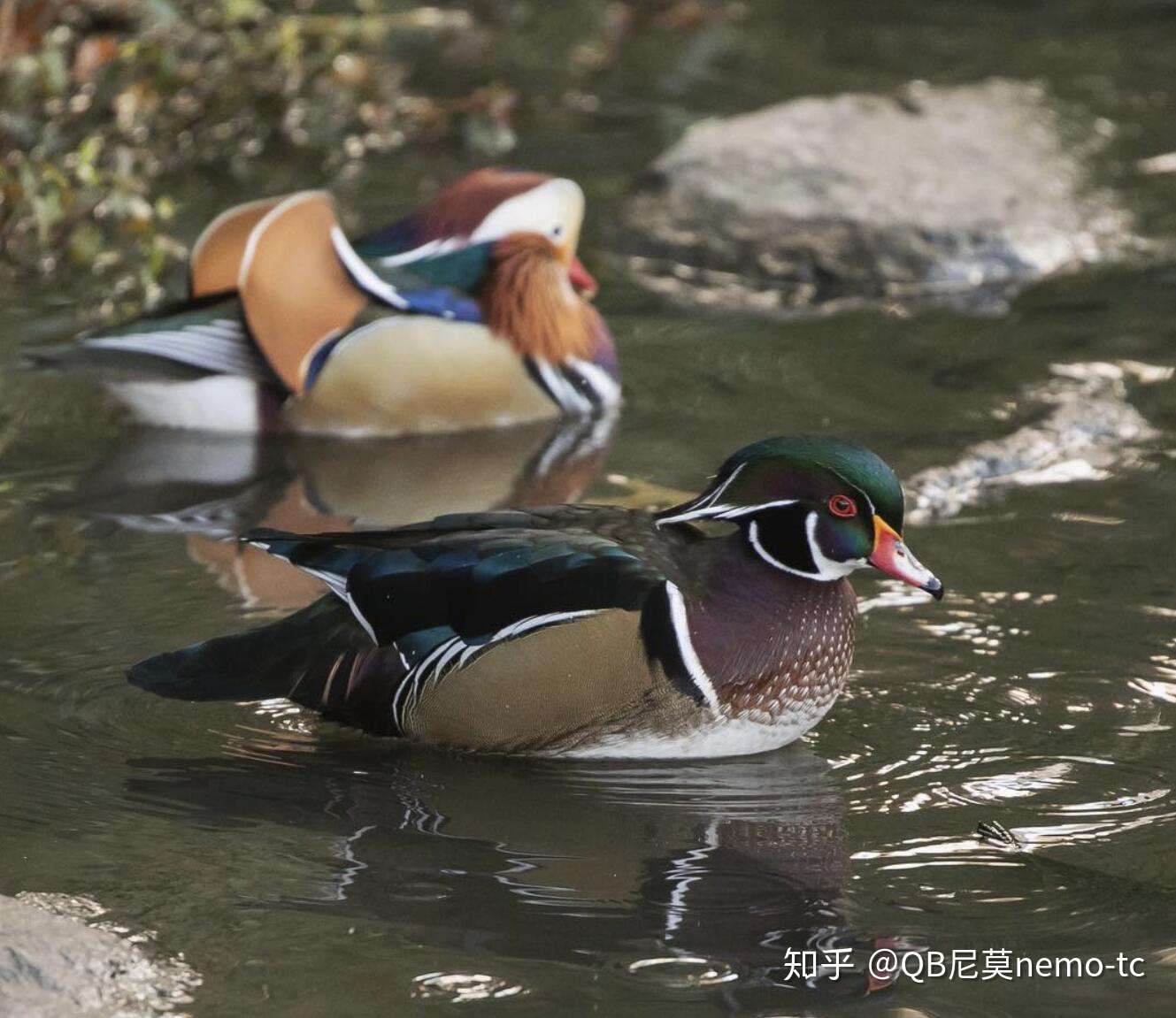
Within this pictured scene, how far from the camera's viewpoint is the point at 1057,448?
6410mm

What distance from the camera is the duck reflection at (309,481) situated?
6043mm

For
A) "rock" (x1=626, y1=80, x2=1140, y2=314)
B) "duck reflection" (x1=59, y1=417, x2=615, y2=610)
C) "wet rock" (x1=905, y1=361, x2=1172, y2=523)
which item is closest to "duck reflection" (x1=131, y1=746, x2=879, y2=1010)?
"duck reflection" (x1=59, y1=417, x2=615, y2=610)

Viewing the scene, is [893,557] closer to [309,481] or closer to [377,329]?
[309,481]

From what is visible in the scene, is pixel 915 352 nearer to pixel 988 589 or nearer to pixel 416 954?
pixel 988 589

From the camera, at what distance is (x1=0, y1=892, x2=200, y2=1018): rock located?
331 cm

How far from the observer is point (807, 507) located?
4.40 meters

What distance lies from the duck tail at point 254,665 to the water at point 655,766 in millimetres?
149

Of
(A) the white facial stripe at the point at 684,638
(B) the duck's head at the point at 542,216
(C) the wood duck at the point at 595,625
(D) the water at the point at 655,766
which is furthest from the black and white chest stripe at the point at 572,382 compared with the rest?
(A) the white facial stripe at the point at 684,638

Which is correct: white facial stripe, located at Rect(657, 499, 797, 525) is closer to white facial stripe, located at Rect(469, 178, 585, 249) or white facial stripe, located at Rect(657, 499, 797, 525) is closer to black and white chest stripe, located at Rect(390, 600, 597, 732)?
black and white chest stripe, located at Rect(390, 600, 597, 732)

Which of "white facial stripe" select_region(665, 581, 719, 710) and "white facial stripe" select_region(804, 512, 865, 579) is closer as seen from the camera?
"white facial stripe" select_region(665, 581, 719, 710)

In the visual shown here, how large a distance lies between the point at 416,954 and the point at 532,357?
355 cm

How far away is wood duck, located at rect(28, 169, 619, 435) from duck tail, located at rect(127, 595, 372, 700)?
2.38m

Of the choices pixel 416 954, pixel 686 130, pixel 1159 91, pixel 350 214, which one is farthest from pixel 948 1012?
pixel 1159 91

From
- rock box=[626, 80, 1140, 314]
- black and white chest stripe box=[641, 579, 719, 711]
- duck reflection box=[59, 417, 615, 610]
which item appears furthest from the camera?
rock box=[626, 80, 1140, 314]
